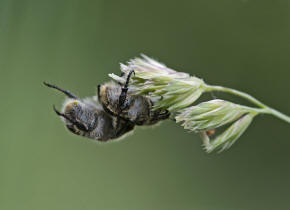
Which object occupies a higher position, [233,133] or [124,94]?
[124,94]

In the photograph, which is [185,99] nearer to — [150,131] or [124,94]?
[124,94]

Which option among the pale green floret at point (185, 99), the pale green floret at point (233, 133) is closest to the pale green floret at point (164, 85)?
the pale green floret at point (185, 99)

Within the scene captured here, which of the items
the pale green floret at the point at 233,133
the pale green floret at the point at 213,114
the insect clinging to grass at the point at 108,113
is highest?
the insect clinging to grass at the point at 108,113

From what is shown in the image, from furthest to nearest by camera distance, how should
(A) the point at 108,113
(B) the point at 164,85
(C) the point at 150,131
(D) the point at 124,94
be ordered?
(C) the point at 150,131
(A) the point at 108,113
(D) the point at 124,94
(B) the point at 164,85

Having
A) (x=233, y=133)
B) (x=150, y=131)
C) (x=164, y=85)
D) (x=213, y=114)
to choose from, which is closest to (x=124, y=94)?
(x=164, y=85)

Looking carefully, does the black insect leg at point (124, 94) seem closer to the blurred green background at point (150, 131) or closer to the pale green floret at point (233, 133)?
the pale green floret at point (233, 133)

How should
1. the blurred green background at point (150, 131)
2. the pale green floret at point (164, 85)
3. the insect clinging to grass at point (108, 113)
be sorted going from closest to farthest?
1. the pale green floret at point (164, 85)
2. the insect clinging to grass at point (108, 113)
3. the blurred green background at point (150, 131)

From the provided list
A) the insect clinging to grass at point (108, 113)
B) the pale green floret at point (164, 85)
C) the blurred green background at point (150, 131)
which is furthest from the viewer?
the blurred green background at point (150, 131)
